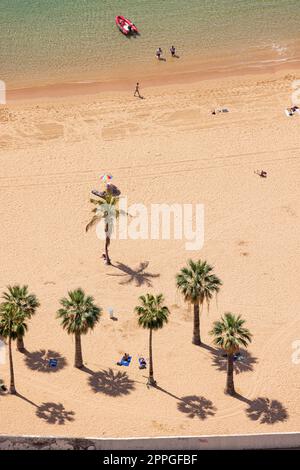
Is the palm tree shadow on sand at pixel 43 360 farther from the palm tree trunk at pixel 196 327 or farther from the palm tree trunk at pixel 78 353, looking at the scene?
the palm tree trunk at pixel 196 327

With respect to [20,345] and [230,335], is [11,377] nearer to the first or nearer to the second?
[20,345]

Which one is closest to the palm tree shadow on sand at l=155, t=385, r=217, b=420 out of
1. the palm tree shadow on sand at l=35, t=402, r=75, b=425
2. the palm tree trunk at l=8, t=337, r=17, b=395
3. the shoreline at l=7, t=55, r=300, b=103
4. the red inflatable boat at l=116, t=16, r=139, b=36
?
the palm tree shadow on sand at l=35, t=402, r=75, b=425

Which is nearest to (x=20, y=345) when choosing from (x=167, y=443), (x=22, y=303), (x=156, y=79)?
(x=22, y=303)

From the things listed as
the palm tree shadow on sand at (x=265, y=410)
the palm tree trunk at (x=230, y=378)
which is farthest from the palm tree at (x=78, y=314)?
the palm tree shadow on sand at (x=265, y=410)

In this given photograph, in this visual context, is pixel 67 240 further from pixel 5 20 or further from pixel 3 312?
pixel 5 20

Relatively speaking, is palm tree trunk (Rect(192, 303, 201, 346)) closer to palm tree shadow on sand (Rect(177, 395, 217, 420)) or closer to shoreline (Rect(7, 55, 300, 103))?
palm tree shadow on sand (Rect(177, 395, 217, 420))

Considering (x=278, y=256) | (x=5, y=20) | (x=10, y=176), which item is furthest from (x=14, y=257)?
(x=5, y=20)
